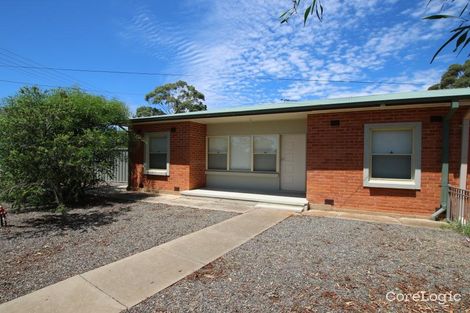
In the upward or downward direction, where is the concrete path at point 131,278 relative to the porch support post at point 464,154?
downward

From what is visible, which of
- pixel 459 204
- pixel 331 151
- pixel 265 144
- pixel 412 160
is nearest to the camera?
pixel 459 204

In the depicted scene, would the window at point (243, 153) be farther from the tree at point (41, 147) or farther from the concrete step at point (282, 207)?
the tree at point (41, 147)

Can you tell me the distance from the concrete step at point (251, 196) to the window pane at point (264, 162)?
127 centimetres

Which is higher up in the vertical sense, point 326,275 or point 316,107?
point 316,107

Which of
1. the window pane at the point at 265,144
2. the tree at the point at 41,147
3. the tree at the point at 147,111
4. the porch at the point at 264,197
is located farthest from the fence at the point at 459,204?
the tree at the point at 147,111

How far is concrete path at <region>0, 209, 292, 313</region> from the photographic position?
3043 millimetres

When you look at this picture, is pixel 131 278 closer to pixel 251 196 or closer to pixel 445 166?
pixel 251 196

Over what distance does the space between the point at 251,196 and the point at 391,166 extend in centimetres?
423

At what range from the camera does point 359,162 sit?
7.77 metres

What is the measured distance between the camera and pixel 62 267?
4.06 metres

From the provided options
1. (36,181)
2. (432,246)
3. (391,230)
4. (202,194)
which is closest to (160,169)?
(202,194)

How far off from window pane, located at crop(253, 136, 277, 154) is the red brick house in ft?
0.12

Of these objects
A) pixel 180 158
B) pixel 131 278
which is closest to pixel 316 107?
pixel 180 158

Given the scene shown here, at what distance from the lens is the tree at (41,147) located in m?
6.57
